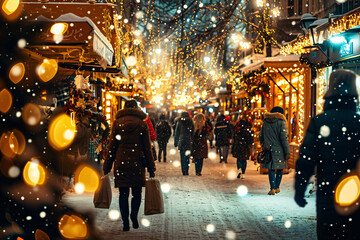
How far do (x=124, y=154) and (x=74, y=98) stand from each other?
2.66 m

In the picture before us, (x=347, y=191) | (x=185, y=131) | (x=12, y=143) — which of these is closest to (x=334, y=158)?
(x=347, y=191)

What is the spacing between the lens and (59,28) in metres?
7.85

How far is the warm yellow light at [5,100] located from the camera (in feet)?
15.5

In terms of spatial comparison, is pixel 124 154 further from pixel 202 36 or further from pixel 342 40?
pixel 202 36

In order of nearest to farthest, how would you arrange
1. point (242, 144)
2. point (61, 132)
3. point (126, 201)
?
point (126, 201) < point (61, 132) < point (242, 144)

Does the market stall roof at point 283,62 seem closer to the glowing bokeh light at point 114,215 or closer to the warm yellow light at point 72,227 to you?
the glowing bokeh light at point 114,215

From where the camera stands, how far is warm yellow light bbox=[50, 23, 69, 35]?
25.3ft

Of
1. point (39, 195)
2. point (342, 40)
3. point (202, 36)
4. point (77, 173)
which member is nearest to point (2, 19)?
point (39, 195)

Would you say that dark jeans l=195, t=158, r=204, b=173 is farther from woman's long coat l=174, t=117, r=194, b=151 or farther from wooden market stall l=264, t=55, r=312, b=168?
wooden market stall l=264, t=55, r=312, b=168

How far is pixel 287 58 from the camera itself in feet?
51.2

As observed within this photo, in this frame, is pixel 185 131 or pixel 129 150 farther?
pixel 185 131

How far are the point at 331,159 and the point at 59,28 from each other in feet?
16.6

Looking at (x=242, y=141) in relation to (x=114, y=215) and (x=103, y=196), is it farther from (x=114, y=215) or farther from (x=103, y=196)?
(x=103, y=196)

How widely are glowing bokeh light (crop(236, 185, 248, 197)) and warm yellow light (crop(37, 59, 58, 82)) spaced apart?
4899 mm
